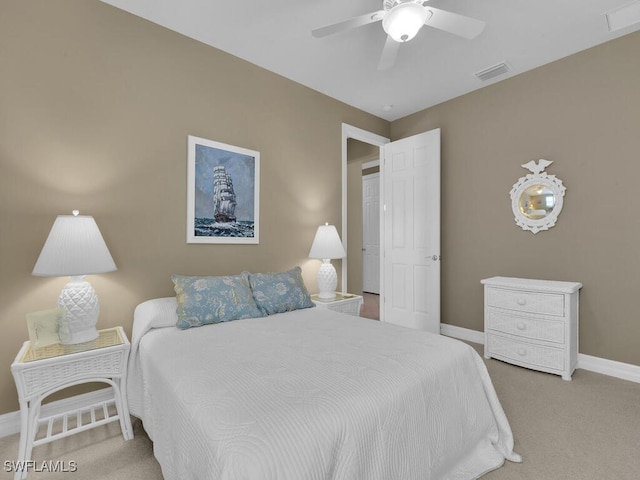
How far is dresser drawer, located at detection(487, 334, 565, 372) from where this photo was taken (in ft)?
8.79

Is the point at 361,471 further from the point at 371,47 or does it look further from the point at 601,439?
the point at 371,47

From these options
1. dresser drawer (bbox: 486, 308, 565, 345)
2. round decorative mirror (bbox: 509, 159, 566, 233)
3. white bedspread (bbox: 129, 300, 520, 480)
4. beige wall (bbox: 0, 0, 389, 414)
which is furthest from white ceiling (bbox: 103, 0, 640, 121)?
dresser drawer (bbox: 486, 308, 565, 345)

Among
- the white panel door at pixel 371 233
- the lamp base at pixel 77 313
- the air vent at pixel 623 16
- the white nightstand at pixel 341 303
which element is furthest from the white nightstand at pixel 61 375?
the white panel door at pixel 371 233

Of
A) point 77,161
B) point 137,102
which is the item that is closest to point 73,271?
A: point 77,161

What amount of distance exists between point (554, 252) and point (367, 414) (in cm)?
283

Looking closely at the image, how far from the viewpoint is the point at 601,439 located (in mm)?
1847

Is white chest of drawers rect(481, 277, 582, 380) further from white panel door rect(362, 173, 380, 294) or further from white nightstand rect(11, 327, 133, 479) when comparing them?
white panel door rect(362, 173, 380, 294)

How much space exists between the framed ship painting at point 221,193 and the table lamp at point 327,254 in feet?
2.08

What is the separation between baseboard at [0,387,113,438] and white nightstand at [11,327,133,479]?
0.29 feet

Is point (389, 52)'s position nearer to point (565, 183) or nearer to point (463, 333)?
point (565, 183)

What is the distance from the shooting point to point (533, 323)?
2.79 meters

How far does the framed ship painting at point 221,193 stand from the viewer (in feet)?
8.62

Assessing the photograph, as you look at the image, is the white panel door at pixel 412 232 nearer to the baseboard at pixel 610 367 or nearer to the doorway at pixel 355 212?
the baseboard at pixel 610 367

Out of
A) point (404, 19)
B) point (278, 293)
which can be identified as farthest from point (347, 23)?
point (278, 293)
